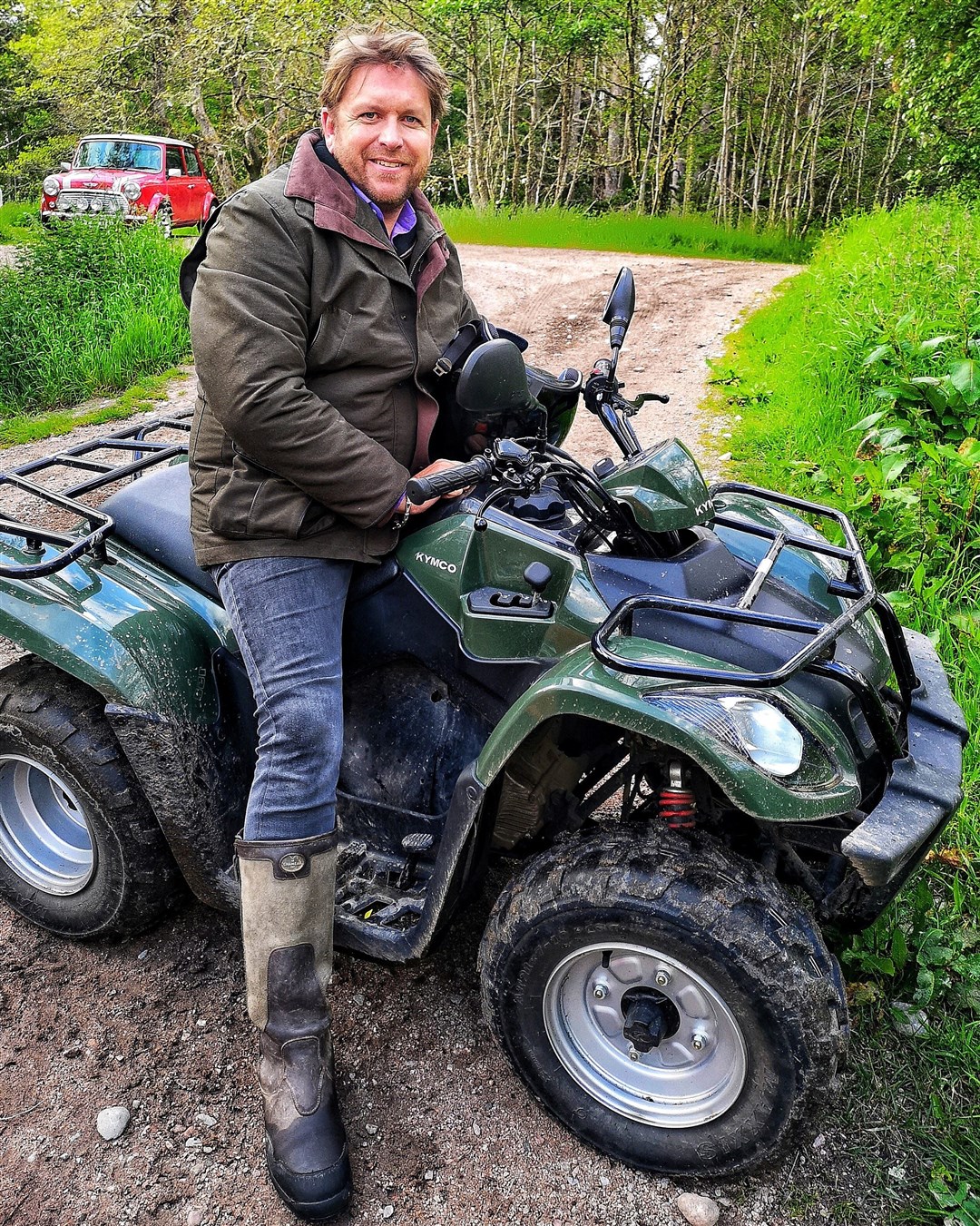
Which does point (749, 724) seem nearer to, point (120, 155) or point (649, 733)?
point (649, 733)

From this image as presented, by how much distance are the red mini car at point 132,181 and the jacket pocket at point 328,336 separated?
13.4 meters

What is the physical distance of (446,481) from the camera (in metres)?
1.99

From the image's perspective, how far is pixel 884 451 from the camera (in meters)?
4.58

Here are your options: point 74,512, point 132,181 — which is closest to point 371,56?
point 74,512

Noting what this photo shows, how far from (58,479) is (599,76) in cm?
2047

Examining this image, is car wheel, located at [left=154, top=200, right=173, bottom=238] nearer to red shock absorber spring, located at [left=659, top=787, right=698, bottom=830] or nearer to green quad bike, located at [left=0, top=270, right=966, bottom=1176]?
green quad bike, located at [left=0, top=270, right=966, bottom=1176]

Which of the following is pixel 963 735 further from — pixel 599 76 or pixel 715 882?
pixel 599 76

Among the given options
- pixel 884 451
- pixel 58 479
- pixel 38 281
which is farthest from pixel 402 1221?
pixel 38 281

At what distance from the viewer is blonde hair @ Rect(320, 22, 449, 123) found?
7.61ft

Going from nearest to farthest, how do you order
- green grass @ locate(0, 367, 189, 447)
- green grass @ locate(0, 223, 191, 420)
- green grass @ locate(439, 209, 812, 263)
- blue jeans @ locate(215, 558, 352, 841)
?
blue jeans @ locate(215, 558, 352, 841), green grass @ locate(0, 367, 189, 447), green grass @ locate(0, 223, 191, 420), green grass @ locate(439, 209, 812, 263)

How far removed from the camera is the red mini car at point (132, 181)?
48.6 feet

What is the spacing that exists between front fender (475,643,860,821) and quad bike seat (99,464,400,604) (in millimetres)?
1074

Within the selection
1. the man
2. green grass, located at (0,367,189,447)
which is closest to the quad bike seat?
the man

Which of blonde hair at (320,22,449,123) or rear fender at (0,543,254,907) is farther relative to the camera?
rear fender at (0,543,254,907)
